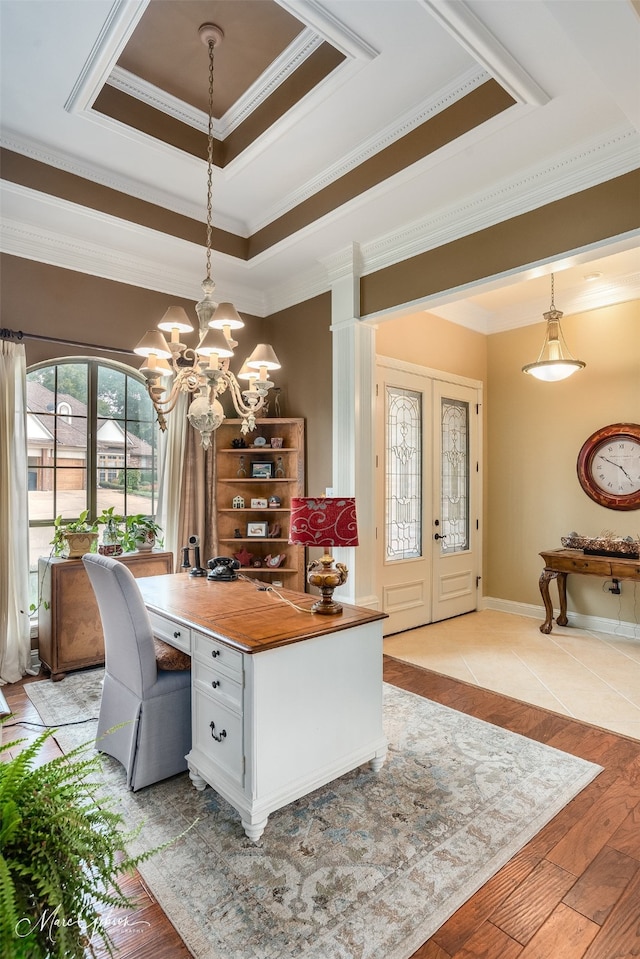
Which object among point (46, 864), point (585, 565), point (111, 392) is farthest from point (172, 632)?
point (585, 565)

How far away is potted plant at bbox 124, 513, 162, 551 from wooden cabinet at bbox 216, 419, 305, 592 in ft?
2.01

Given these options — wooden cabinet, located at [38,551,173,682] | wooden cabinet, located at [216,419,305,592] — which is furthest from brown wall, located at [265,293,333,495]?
wooden cabinet, located at [38,551,173,682]

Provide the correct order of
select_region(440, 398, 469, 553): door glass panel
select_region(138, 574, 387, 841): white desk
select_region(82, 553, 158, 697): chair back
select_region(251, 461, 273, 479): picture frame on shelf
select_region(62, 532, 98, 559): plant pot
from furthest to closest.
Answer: select_region(440, 398, 469, 553): door glass panel < select_region(251, 461, 273, 479): picture frame on shelf < select_region(62, 532, 98, 559): plant pot < select_region(82, 553, 158, 697): chair back < select_region(138, 574, 387, 841): white desk

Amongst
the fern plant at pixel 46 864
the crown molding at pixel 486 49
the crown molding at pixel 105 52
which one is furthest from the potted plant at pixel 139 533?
the crown molding at pixel 486 49

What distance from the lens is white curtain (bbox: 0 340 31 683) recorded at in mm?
3553

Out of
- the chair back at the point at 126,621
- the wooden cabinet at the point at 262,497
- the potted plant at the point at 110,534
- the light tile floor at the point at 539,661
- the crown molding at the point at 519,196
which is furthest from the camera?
the wooden cabinet at the point at 262,497

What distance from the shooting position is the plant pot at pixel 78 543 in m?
3.70

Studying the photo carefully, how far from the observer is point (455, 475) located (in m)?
5.34

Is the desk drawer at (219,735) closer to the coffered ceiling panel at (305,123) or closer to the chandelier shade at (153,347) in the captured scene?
the chandelier shade at (153,347)

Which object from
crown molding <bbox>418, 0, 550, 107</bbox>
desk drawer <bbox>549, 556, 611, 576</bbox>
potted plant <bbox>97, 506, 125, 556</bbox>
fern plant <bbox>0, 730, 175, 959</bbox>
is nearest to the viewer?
fern plant <bbox>0, 730, 175, 959</bbox>

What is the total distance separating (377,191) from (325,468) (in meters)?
2.12

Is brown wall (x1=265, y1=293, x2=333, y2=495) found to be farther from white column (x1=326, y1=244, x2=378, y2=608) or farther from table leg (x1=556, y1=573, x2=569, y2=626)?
table leg (x1=556, y1=573, x2=569, y2=626)

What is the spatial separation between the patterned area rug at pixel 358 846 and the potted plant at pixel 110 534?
1.42 m

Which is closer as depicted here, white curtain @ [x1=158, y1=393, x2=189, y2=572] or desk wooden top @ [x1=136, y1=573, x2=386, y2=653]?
desk wooden top @ [x1=136, y1=573, x2=386, y2=653]
